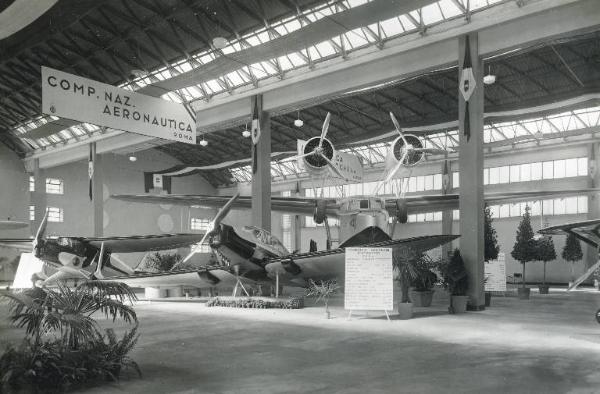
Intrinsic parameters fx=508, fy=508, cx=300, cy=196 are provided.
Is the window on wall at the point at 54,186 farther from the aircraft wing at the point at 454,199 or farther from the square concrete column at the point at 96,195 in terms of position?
the aircraft wing at the point at 454,199

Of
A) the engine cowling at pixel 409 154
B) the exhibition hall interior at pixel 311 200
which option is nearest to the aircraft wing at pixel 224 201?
the exhibition hall interior at pixel 311 200

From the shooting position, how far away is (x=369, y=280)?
38.5ft

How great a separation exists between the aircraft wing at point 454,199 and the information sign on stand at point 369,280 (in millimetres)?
8947

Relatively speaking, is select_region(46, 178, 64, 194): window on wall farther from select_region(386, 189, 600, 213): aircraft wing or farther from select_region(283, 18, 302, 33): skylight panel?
select_region(386, 189, 600, 213): aircraft wing

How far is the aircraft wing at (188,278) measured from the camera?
1634 cm

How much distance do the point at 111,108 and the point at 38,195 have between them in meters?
31.3

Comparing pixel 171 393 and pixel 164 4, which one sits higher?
pixel 164 4

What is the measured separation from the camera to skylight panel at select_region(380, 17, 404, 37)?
17703 millimetres

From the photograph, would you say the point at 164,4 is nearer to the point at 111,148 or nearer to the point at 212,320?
the point at 212,320

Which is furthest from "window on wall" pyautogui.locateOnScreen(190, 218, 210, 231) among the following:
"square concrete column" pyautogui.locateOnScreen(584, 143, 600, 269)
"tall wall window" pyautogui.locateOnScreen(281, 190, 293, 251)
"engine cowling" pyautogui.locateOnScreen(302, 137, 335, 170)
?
"square concrete column" pyautogui.locateOnScreen(584, 143, 600, 269)

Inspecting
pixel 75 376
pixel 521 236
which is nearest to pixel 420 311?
pixel 521 236

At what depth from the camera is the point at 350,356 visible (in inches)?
302

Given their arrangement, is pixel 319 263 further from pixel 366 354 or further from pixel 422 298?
pixel 366 354

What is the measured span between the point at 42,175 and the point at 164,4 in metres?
22.8
